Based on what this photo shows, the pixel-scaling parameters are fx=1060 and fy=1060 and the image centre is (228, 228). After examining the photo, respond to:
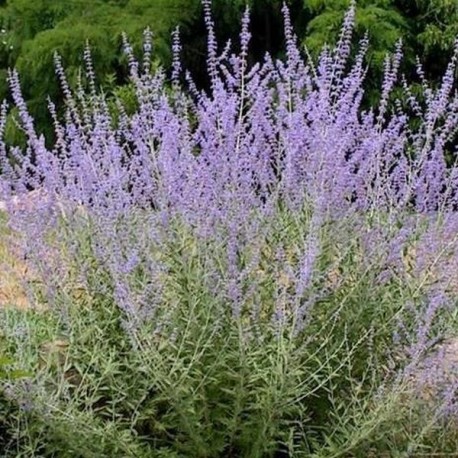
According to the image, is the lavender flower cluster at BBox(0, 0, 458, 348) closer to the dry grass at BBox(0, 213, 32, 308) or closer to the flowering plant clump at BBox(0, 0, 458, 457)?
the flowering plant clump at BBox(0, 0, 458, 457)

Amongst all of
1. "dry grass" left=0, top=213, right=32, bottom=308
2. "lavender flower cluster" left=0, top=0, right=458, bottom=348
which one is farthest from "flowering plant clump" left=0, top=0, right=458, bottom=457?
"dry grass" left=0, top=213, right=32, bottom=308

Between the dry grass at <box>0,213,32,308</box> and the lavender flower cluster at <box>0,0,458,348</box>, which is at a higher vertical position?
the lavender flower cluster at <box>0,0,458,348</box>

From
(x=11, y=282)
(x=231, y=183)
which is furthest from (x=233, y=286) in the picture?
(x=11, y=282)

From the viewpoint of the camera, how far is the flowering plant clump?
318 centimetres

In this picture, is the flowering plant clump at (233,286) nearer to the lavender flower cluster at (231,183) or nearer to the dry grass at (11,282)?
the lavender flower cluster at (231,183)

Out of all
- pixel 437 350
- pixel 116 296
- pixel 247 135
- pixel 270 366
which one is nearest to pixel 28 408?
pixel 116 296

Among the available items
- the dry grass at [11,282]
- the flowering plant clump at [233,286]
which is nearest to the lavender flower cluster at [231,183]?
the flowering plant clump at [233,286]

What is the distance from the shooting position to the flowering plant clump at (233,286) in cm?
318

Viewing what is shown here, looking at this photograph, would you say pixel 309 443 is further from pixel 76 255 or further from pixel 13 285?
pixel 13 285

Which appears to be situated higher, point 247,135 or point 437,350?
point 247,135

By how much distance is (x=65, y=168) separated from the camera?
3730 millimetres

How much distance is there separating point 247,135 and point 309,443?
3.39ft

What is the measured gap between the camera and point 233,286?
3148mm

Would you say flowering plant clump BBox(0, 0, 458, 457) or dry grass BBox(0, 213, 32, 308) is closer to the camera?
flowering plant clump BBox(0, 0, 458, 457)
